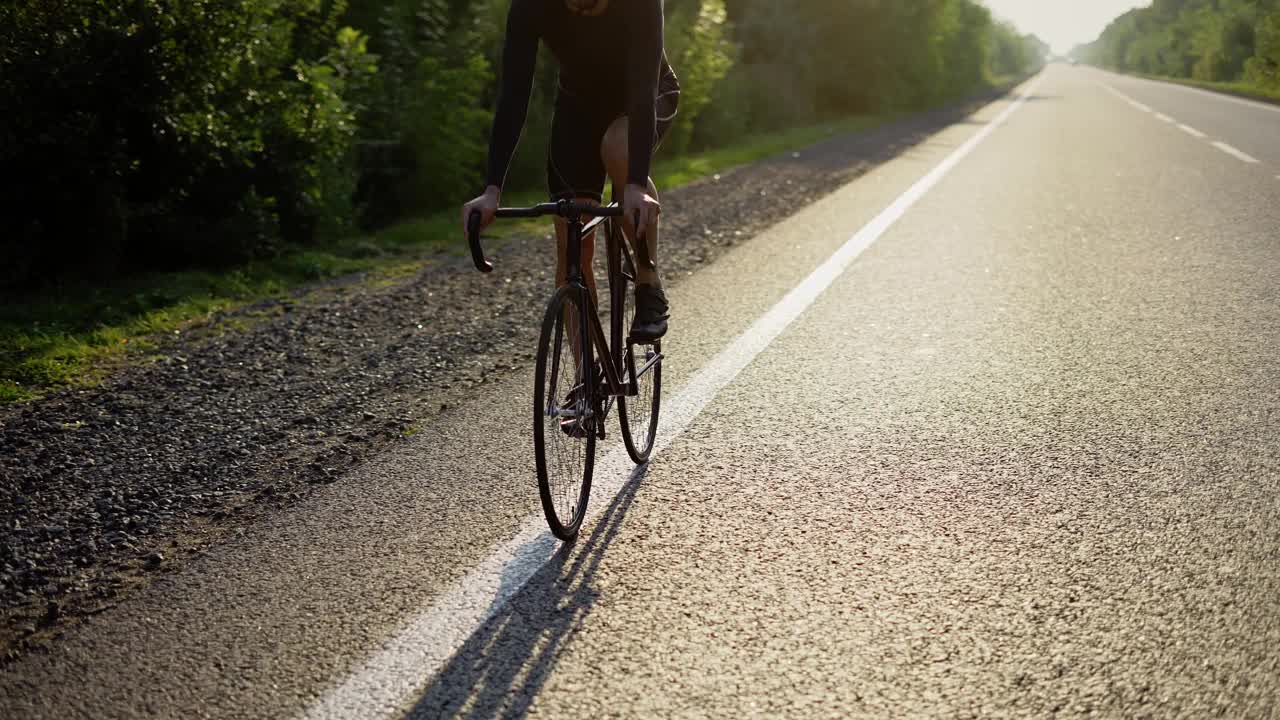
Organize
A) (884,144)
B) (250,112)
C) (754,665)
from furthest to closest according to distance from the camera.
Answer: (884,144), (250,112), (754,665)

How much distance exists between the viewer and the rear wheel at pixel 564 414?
3.21m

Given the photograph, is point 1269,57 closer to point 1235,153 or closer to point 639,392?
point 1235,153

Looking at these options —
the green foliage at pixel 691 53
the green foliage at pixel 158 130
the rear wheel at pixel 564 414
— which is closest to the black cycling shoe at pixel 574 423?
the rear wheel at pixel 564 414

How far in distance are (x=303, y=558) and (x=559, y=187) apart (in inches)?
58.8

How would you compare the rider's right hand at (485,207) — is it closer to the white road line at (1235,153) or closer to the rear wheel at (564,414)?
the rear wheel at (564,414)

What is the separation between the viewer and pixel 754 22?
2544 cm

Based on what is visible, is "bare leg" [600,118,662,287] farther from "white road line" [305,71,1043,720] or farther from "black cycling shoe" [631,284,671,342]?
"white road line" [305,71,1043,720]

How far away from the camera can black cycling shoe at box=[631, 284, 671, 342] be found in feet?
12.8

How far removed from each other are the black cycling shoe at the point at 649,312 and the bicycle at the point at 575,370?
0.05 metres

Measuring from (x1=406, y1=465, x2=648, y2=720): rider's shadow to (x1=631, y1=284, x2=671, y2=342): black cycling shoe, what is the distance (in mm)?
848

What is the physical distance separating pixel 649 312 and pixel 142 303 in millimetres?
4022

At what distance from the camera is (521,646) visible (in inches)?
108

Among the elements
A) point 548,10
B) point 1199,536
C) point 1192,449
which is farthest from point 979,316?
point 548,10

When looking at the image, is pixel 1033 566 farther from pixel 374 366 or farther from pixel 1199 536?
pixel 374 366
